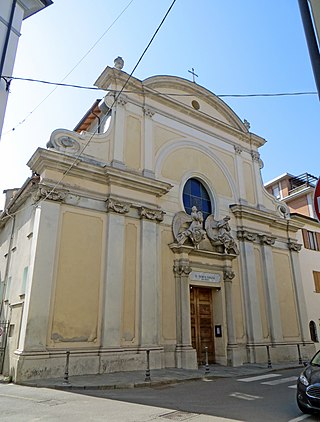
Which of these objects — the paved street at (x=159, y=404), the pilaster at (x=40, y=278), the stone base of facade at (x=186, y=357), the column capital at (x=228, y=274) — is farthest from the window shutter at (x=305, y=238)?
the pilaster at (x=40, y=278)

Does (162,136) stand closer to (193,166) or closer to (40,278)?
(193,166)

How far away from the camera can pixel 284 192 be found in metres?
26.8

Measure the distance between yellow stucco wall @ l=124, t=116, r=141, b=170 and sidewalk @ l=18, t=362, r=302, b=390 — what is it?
7.52 meters

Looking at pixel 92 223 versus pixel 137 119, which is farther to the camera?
pixel 137 119

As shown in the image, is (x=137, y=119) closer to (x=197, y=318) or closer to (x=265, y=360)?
(x=197, y=318)

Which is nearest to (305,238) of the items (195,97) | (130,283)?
(195,97)

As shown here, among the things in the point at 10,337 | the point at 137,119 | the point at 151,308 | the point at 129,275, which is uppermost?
the point at 137,119

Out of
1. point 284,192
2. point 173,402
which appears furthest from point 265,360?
point 284,192

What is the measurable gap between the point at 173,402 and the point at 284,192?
22624mm

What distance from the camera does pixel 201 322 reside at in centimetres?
1411

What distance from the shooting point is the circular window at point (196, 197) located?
15.2 m

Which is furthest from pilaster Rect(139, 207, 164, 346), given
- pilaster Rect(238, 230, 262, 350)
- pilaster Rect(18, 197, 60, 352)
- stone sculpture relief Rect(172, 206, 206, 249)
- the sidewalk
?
pilaster Rect(238, 230, 262, 350)

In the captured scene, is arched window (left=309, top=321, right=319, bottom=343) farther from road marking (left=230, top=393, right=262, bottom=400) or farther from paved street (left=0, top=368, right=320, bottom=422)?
road marking (left=230, top=393, right=262, bottom=400)

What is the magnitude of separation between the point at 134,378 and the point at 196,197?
8.38 meters
